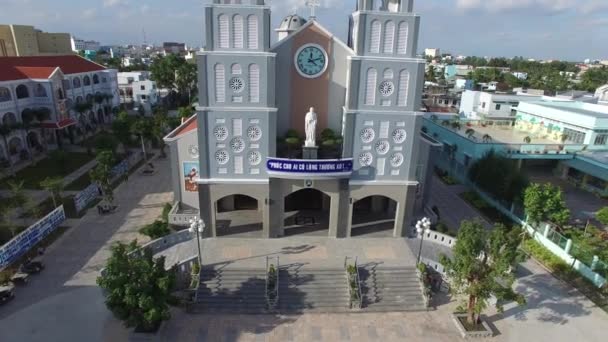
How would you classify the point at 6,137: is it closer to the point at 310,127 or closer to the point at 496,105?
the point at 310,127

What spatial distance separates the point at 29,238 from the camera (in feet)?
76.2

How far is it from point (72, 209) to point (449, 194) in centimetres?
3276

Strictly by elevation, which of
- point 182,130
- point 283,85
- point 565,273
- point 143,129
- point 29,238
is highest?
point 283,85

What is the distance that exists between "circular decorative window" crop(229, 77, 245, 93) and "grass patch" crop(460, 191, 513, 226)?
897 inches

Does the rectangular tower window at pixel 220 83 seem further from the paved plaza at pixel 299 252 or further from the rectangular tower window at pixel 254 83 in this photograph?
the paved plaza at pixel 299 252

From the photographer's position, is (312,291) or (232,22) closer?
(312,291)

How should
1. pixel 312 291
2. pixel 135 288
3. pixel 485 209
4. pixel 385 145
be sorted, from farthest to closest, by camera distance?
pixel 485 209 → pixel 385 145 → pixel 312 291 → pixel 135 288

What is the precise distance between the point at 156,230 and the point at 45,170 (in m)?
22.7

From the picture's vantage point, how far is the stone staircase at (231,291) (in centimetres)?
1920

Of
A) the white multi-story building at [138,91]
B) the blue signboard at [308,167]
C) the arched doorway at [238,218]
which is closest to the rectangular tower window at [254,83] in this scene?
the blue signboard at [308,167]

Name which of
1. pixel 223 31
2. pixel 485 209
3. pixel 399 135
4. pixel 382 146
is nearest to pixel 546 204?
pixel 485 209

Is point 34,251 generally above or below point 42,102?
below

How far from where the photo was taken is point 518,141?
4019 centimetres

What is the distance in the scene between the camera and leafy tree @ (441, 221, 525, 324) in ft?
55.1
